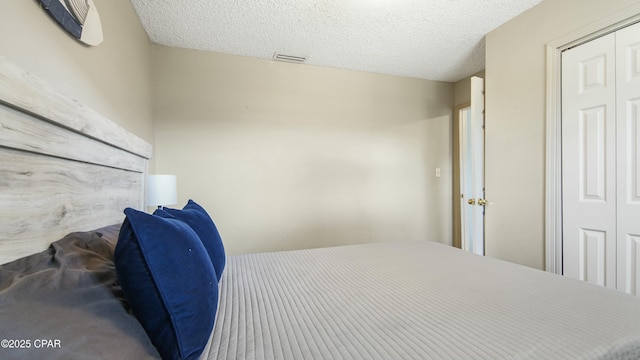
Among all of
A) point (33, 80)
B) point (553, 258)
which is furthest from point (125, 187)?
point (553, 258)

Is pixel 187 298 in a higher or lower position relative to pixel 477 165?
lower

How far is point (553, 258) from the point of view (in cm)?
191

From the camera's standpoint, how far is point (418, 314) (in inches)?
34.8

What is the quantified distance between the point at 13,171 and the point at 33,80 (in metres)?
0.26

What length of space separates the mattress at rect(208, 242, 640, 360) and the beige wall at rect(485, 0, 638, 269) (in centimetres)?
96

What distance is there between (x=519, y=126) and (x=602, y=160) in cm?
58

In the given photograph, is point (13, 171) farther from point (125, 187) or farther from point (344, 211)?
point (344, 211)

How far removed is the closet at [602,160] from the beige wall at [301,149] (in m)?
1.59

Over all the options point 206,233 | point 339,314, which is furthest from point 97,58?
point 339,314

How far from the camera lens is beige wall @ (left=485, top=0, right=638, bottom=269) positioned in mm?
1962

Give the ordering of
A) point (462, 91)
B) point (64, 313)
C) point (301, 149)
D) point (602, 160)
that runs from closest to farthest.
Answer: point (64, 313) → point (602, 160) → point (301, 149) → point (462, 91)

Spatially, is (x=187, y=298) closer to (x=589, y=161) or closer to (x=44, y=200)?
(x=44, y=200)

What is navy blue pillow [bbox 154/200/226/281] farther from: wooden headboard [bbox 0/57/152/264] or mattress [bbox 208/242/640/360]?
wooden headboard [bbox 0/57/152/264]

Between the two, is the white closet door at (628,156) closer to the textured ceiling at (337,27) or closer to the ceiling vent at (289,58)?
the textured ceiling at (337,27)
